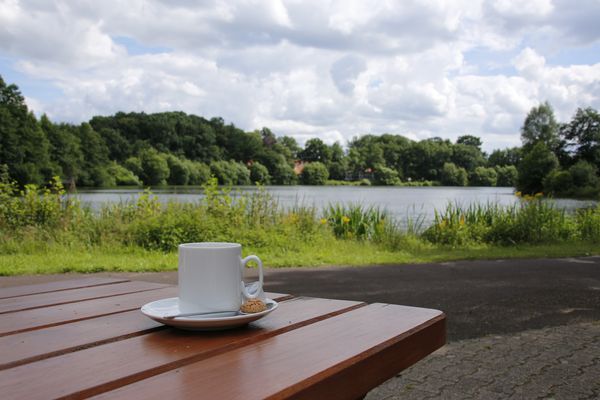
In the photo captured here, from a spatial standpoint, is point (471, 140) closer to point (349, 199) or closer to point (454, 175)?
point (454, 175)

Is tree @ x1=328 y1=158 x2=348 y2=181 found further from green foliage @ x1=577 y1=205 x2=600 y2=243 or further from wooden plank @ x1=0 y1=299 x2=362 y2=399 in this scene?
wooden plank @ x1=0 y1=299 x2=362 y2=399

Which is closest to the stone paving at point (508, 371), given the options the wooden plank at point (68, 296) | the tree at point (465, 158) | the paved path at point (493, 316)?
the paved path at point (493, 316)

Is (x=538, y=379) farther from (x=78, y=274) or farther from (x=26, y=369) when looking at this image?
(x=78, y=274)

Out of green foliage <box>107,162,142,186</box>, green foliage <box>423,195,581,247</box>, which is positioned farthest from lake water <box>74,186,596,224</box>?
green foliage <box>107,162,142,186</box>

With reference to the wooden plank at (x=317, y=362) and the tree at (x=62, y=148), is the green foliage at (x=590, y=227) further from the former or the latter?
the tree at (x=62, y=148)

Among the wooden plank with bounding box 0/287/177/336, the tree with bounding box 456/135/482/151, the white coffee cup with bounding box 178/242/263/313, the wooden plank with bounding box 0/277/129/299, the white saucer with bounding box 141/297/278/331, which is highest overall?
the tree with bounding box 456/135/482/151

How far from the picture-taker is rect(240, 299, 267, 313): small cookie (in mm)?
1346

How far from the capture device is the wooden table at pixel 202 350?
951mm


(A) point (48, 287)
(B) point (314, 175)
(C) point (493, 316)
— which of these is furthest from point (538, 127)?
(A) point (48, 287)

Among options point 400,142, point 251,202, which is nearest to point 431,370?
point 251,202

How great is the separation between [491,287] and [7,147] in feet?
158

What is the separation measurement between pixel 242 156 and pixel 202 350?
78781 millimetres

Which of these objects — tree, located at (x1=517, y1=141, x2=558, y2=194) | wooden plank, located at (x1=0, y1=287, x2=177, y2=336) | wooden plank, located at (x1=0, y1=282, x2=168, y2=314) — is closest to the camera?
wooden plank, located at (x1=0, y1=287, x2=177, y2=336)

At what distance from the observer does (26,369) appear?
40.7 inches
